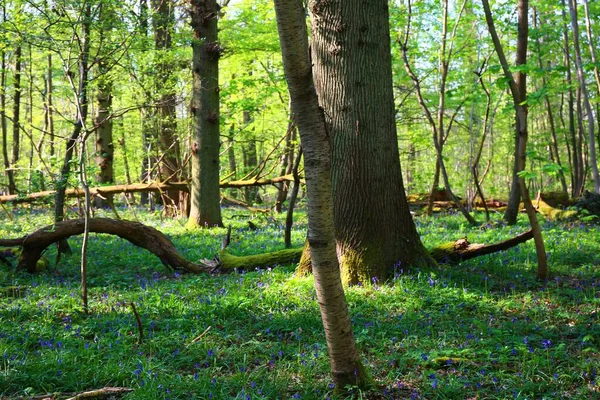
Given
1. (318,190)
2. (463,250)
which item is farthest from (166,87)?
(318,190)

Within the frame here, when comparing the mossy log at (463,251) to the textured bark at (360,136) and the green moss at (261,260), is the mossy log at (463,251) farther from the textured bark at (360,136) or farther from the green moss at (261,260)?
the green moss at (261,260)

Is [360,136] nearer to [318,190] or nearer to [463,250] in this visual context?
[463,250]

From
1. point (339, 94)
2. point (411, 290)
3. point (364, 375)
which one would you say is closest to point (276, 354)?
point (364, 375)

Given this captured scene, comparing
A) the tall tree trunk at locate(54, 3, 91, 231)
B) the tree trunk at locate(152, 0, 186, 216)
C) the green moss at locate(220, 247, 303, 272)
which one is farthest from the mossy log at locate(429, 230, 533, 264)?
the tree trunk at locate(152, 0, 186, 216)

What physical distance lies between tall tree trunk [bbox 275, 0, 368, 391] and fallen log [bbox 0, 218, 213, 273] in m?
4.57

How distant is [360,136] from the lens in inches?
Answer: 247

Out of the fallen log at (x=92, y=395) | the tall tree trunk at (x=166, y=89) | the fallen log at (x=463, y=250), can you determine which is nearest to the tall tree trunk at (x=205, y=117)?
the tall tree trunk at (x=166, y=89)

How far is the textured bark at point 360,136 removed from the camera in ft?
20.3

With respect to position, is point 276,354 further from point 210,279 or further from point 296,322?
point 210,279

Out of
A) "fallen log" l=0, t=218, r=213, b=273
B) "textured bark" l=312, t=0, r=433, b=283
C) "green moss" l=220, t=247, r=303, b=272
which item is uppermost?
"textured bark" l=312, t=0, r=433, b=283

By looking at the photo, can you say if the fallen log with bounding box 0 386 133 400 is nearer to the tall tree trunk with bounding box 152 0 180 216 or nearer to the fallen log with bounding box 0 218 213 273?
the fallen log with bounding box 0 218 213 273

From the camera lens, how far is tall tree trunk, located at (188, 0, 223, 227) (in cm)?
1274

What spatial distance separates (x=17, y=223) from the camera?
13.9 m

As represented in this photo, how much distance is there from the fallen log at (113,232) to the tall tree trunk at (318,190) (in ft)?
15.0
